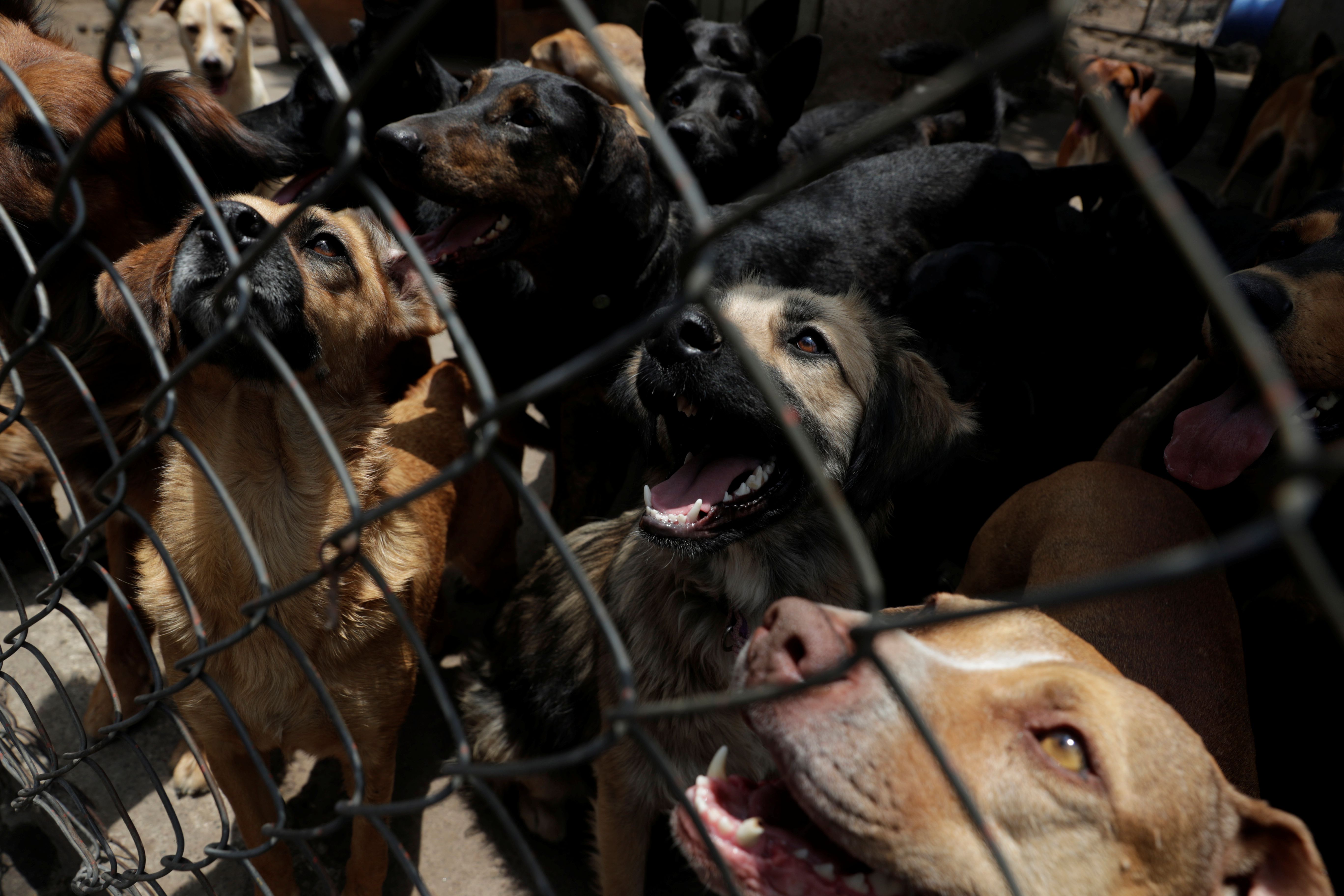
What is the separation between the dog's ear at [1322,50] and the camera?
22.8ft

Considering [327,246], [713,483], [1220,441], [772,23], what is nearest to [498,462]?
[713,483]

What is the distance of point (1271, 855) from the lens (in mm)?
1508

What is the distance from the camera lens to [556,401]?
381 centimetres

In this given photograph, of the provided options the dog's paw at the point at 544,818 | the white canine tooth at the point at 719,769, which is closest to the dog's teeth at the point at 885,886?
the white canine tooth at the point at 719,769

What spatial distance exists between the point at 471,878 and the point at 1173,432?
290cm

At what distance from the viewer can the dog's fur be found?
21.1ft

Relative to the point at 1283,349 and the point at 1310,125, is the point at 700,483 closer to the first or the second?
the point at 1283,349

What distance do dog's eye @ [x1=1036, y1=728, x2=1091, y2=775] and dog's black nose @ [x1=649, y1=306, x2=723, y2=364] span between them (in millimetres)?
1292

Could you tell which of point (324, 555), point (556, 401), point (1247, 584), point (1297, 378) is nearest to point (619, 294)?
point (556, 401)

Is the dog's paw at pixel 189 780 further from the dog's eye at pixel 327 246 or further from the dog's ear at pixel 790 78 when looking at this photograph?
the dog's ear at pixel 790 78

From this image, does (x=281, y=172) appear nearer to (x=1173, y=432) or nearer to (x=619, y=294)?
(x=619, y=294)

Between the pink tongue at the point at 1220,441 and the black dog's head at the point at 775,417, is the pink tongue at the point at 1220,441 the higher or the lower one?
the lower one

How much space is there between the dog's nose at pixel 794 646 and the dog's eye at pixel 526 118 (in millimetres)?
2559

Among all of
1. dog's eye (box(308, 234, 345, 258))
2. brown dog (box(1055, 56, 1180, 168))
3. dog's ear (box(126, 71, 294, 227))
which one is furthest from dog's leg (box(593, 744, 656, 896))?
brown dog (box(1055, 56, 1180, 168))
